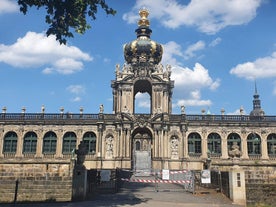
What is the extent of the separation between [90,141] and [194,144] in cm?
1498

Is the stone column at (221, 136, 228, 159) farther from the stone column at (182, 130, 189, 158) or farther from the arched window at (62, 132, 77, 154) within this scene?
the arched window at (62, 132, 77, 154)

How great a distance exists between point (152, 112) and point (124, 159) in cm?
783

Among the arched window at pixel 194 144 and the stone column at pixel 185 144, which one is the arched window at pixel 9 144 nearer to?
the stone column at pixel 185 144

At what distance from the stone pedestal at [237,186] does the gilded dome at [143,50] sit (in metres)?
32.8

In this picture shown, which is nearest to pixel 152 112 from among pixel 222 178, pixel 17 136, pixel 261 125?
pixel 261 125

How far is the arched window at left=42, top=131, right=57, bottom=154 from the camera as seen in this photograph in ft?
Answer: 147

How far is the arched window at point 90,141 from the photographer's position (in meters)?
44.8

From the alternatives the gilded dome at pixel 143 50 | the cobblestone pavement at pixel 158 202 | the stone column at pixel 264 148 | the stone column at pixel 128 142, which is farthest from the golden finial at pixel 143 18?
the cobblestone pavement at pixel 158 202

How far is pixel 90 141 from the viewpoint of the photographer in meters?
45.2

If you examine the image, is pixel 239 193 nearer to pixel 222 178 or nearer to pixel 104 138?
pixel 222 178

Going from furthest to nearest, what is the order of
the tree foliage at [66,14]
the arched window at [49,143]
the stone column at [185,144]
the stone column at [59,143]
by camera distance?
the arched window at [49,143] < the stone column at [59,143] < the stone column at [185,144] < the tree foliage at [66,14]

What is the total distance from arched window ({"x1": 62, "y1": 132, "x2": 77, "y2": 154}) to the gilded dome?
14990mm

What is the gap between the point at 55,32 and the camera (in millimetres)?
14195

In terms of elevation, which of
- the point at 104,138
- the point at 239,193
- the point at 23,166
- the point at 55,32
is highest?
the point at 55,32
